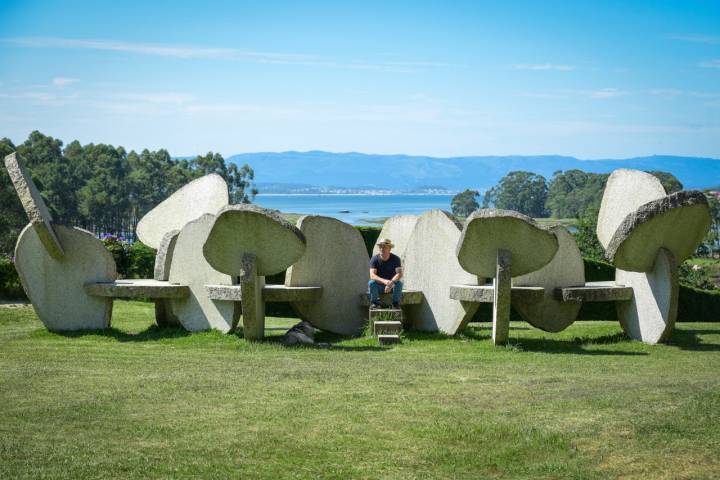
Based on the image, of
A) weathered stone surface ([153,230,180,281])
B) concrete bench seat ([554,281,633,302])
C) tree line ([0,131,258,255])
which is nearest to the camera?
concrete bench seat ([554,281,633,302])

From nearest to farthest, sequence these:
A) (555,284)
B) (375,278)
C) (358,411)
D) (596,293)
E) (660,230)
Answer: (358,411) < (660,230) < (596,293) < (375,278) < (555,284)

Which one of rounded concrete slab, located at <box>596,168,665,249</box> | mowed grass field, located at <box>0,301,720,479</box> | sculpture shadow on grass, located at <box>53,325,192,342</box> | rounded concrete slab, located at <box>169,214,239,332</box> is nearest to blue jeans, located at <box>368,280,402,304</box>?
mowed grass field, located at <box>0,301,720,479</box>

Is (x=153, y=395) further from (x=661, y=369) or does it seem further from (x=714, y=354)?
(x=714, y=354)

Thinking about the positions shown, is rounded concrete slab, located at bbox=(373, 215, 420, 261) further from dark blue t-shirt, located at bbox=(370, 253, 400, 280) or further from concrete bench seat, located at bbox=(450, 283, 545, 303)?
concrete bench seat, located at bbox=(450, 283, 545, 303)

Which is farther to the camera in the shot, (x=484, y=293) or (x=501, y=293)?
(x=484, y=293)

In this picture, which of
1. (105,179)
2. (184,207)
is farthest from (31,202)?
(105,179)

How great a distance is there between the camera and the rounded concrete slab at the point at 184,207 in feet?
61.9

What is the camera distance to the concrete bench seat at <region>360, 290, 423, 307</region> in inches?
644

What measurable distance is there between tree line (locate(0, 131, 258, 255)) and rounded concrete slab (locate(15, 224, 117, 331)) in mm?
51790

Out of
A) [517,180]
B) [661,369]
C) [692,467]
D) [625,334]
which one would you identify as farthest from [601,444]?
[517,180]

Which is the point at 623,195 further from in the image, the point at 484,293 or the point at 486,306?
the point at 486,306

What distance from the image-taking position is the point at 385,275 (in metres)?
16.4

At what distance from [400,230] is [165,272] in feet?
14.4

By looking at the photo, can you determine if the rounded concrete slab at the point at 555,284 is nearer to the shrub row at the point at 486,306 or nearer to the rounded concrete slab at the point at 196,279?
the rounded concrete slab at the point at 196,279
